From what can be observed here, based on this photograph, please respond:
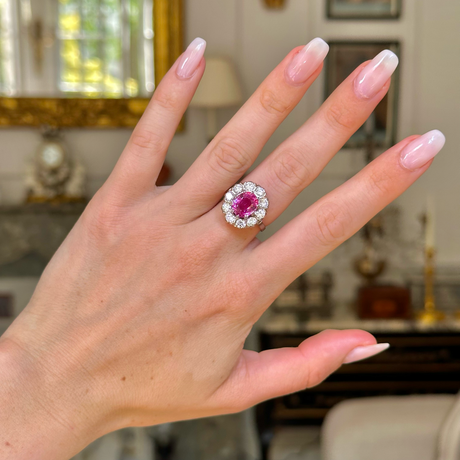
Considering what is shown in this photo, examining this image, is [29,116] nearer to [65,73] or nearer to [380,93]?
[65,73]

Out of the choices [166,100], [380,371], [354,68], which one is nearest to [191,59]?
[166,100]

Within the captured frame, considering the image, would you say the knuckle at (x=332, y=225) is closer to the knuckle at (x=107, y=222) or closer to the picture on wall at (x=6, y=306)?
the knuckle at (x=107, y=222)

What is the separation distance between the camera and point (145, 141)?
653mm

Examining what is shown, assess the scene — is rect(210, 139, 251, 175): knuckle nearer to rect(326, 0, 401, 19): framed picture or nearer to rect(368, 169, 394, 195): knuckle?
rect(368, 169, 394, 195): knuckle

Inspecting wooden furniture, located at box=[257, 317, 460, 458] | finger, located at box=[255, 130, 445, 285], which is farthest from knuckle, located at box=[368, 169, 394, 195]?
wooden furniture, located at box=[257, 317, 460, 458]

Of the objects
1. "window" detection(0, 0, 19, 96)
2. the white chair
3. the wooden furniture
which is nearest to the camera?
the white chair

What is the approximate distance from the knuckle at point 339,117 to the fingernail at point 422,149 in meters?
0.08

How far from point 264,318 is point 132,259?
2.00 m

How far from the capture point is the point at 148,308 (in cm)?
67

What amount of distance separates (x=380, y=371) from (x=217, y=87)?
5.23 feet

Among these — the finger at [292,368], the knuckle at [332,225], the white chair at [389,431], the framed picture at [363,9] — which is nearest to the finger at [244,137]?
the knuckle at [332,225]

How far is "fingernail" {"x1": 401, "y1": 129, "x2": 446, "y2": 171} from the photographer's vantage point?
60cm

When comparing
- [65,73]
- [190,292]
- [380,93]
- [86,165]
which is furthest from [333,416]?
[65,73]

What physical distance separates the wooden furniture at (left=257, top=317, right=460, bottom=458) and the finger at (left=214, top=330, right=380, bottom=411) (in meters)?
1.72
